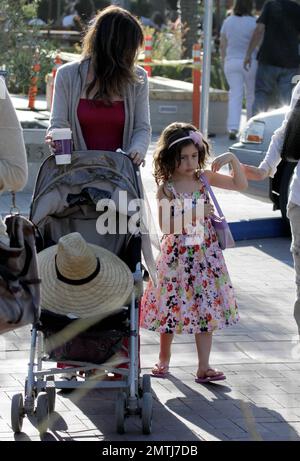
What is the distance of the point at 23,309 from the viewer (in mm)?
4516

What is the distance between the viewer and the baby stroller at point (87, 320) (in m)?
5.73

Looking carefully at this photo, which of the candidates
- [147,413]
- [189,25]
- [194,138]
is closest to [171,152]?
[194,138]

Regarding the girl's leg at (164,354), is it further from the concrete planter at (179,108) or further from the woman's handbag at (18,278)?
the concrete planter at (179,108)

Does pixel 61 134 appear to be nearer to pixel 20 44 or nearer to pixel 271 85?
pixel 20 44

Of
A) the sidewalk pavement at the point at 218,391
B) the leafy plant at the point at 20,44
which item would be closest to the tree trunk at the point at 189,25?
the leafy plant at the point at 20,44

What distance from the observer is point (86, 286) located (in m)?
5.87

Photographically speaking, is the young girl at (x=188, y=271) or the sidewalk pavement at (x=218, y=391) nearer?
the sidewalk pavement at (x=218, y=391)

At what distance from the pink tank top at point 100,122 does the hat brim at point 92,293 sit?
33.0 inches

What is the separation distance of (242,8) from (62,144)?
40.2 feet

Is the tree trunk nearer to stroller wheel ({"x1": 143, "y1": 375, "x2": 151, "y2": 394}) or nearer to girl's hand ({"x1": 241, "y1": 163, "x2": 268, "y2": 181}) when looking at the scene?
girl's hand ({"x1": 241, "y1": 163, "x2": 268, "y2": 181})

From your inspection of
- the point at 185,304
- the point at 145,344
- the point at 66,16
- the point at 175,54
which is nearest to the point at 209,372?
the point at 185,304

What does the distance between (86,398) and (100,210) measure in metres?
1.06
